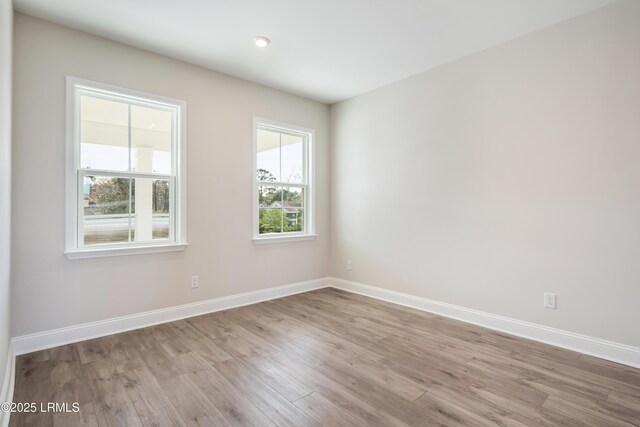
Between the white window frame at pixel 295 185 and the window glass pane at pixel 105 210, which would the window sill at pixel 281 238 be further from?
the window glass pane at pixel 105 210

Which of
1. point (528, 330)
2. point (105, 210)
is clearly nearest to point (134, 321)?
point (105, 210)

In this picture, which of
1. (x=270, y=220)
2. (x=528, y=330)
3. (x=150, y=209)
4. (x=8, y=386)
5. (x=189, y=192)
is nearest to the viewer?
(x=8, y=386)

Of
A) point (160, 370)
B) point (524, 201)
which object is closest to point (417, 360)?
point (524, 201)

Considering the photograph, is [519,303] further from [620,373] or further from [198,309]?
[198,309]

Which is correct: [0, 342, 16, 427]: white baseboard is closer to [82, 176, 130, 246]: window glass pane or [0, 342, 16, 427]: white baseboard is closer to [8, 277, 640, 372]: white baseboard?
[8, 277, 640, 372]: white baseboard

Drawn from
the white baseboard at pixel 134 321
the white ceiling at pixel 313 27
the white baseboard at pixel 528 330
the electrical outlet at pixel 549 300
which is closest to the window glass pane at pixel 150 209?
the white baseboard at pixel 134 321

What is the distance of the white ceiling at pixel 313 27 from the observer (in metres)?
2.51

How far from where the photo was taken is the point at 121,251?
3.02 m

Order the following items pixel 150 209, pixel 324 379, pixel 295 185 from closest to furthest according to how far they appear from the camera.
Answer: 1. pixel 324 379
2. pixel 150 209
3. pixel 295 185

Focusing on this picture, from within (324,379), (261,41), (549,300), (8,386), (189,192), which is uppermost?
(261,41)

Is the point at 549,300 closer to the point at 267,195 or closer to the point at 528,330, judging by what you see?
the point at 528,330

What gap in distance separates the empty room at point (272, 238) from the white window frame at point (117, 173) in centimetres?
2

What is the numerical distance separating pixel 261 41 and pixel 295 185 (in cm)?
194

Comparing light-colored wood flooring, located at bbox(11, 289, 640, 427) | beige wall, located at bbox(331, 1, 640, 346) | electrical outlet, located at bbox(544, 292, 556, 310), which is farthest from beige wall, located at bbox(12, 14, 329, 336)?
electrical outlet, located at bbox(544, 292, 556, 310)
